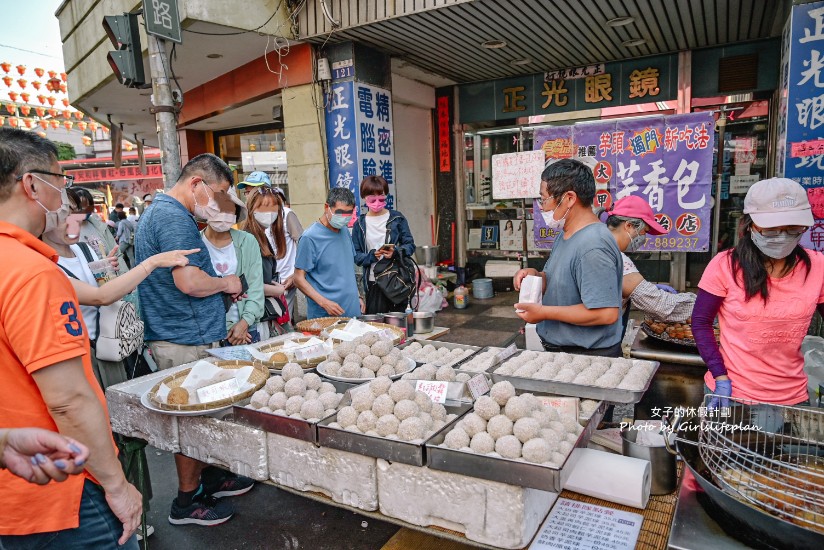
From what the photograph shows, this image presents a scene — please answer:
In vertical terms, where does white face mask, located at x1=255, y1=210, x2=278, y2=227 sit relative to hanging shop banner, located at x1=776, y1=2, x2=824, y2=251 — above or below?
below

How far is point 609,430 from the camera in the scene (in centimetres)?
217

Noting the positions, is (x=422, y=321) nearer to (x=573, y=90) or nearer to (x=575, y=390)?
(x=575, y=390)

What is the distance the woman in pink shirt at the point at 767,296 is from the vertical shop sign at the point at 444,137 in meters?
7.44

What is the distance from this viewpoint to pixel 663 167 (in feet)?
22.9

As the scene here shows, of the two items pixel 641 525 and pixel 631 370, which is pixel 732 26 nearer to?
pixel 631 370

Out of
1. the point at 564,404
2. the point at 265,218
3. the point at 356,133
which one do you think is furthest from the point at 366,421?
the point at 356,133

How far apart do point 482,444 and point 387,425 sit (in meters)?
0.35

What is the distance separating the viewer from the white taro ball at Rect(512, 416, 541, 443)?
1.61 m

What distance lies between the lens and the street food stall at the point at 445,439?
154 cm

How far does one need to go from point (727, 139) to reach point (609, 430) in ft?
22.3

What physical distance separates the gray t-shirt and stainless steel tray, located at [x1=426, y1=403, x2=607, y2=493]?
99cm

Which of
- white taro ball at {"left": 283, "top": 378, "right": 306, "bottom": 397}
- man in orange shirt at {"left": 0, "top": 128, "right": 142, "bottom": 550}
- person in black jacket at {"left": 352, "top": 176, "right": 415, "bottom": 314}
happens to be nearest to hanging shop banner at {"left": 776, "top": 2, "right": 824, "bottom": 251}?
person in black jacket at {"left": 352, "top": 176, "right": 415, "bottom": 314}

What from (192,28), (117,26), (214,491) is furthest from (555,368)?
(192,28)

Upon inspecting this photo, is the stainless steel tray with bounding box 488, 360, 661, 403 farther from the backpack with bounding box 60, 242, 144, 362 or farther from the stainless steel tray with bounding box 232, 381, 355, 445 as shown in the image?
the backpack with bounding box 60, 242, 144, 362
